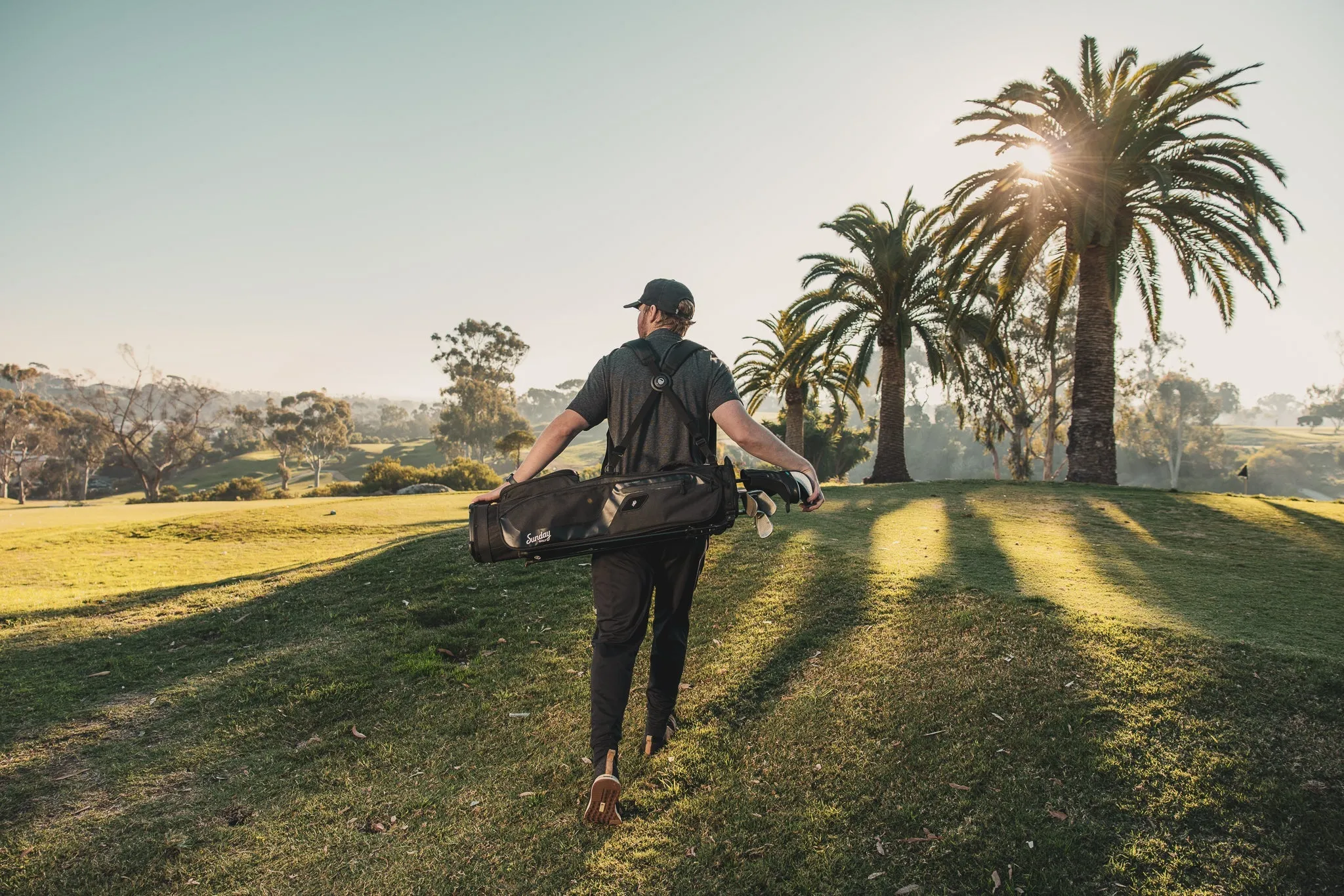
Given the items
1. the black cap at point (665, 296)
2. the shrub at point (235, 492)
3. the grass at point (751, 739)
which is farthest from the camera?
the shrub at point (235, 492)

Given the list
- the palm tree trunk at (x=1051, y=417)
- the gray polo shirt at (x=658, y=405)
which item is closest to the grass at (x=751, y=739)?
the gray polo shirt at (x=658, y=405)

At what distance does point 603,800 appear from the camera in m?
3.24

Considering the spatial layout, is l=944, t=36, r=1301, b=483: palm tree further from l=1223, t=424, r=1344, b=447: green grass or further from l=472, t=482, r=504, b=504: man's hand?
l=1223, t=424, r=1344, b=447: green grass

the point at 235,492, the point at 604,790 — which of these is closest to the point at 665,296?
the point at 604,790

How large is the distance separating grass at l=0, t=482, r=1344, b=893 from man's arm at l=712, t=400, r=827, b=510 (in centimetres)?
159

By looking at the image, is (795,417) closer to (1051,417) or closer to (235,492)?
(1051,417)

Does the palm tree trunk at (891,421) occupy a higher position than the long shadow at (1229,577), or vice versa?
the palm tree trunk at (891,421)

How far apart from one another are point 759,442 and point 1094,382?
15.5 meters

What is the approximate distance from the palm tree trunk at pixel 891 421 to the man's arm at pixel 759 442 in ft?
60.1

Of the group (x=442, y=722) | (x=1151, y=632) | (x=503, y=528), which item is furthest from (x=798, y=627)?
(x=503, y=528)

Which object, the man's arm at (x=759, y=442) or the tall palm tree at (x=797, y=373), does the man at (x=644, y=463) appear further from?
the tall palm tree at (x=797, y=373)

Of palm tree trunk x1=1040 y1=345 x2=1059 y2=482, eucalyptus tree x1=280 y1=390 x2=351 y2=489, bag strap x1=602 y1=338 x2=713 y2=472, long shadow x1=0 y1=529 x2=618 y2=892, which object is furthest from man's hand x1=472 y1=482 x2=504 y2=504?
eucalyptus tree x1=280 y1=390 x2=351 y2=489

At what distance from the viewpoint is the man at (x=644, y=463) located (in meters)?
3.21

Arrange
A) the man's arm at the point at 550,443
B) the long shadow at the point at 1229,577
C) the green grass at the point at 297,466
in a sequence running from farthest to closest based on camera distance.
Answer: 1. the green grass at the point at 297,466
2. the long shadow at the point at 1229,577
3. the man's arm at the point at 550,443
